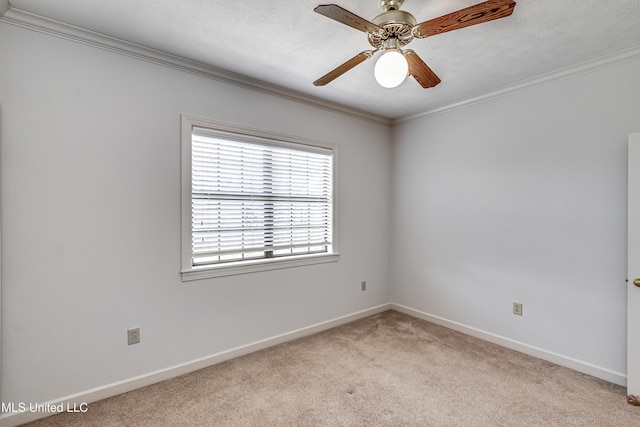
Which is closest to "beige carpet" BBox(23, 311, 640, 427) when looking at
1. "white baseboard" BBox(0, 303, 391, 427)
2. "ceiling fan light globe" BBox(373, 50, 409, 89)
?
"white baseboard" BBox(0, 303, 391, 427)

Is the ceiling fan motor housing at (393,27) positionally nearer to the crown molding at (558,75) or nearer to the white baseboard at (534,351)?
the crown molding at (558,75)

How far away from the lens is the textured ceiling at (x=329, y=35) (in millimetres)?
1844

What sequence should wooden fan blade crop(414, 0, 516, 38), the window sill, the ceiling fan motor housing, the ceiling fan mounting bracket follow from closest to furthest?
wooden fan blade crop(414, 0, 516, 38) < the ceiling fan motor housing < the ceiling fan mounting bracket < the window sill

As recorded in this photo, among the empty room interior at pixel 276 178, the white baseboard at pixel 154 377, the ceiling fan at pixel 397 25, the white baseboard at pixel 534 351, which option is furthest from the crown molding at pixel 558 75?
the white baseboard at pixel 154 377

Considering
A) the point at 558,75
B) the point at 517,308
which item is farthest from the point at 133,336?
the point at 558,75

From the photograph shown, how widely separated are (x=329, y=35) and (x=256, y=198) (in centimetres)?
152

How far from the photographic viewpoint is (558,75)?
2.68 meters

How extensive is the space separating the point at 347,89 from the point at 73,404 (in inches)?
131

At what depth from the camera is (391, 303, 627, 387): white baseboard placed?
2.45 metres

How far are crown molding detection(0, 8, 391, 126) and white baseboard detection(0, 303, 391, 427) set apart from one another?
2.39m

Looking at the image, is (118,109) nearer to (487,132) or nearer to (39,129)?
(39,129)

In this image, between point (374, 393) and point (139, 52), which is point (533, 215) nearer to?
point (374, 393)

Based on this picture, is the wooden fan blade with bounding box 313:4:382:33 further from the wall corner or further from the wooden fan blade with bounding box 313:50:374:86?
the wall corner

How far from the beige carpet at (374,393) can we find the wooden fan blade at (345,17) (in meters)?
2.29
